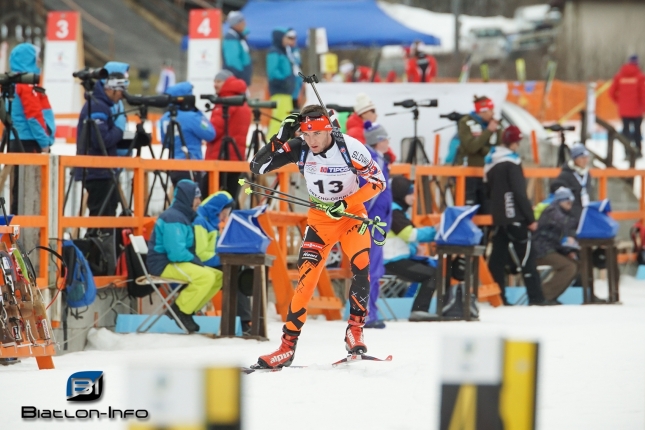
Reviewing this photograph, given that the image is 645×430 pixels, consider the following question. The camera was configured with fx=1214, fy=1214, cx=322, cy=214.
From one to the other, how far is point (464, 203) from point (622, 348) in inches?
174

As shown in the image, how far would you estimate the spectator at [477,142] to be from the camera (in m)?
13.9

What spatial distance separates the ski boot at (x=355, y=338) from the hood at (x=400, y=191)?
359 centimetres

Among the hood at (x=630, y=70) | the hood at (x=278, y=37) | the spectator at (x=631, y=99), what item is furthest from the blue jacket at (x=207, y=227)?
the hood at (x=630, y=70)

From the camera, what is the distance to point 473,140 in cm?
1387

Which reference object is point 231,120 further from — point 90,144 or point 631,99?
point 631,99

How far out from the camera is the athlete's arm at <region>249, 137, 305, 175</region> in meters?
8.75

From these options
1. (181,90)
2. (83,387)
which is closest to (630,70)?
(181,90)

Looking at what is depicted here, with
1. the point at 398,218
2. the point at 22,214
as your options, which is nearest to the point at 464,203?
the point at 398,218

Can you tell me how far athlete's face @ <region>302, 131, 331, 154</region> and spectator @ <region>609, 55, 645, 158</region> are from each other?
14.0 m

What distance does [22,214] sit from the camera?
10805 mm

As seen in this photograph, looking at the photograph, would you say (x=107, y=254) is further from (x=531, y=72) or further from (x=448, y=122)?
(x=531, y=72)

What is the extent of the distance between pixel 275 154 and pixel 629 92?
14.6 m

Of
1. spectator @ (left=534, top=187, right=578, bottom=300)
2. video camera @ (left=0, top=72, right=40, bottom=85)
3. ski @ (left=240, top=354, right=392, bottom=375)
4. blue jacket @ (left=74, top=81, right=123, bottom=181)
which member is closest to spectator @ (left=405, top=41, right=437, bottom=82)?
spectator @ (left=534, top=187, right=578, bottom=300)

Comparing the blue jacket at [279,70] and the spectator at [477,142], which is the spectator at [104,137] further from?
the blue jacket at [279,70]
